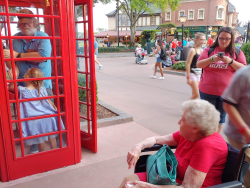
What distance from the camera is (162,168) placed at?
1.63 meters

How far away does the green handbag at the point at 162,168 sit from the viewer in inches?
62.3

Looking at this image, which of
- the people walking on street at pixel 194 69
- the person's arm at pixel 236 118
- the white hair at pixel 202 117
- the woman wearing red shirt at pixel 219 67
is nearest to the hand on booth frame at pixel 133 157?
the white hair at pixel 202 117

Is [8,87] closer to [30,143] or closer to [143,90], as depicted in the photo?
[30,143]

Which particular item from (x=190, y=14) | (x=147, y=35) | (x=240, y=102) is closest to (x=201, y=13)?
(x=190, y=14)

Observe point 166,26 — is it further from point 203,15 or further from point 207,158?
point 207,158

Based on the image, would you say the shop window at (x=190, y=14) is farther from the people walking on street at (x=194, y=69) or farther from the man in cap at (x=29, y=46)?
the man in cap at (x=29, y=46)

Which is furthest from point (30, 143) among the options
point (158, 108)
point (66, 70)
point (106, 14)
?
point (106, 14)

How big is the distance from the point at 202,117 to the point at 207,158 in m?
0.29

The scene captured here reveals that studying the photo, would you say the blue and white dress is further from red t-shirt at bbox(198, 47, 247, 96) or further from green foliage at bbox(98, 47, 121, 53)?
green foliage at bbox(98, 47, 121, 53)

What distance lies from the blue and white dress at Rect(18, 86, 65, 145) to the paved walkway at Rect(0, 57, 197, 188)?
1.83 feet

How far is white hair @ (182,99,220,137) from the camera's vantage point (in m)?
1.61

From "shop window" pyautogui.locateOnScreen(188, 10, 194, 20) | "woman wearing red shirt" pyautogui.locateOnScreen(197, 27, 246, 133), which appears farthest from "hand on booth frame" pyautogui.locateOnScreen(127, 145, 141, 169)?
"shop window" pyautogui.locateOnScreen(188, 10, 194, 20)

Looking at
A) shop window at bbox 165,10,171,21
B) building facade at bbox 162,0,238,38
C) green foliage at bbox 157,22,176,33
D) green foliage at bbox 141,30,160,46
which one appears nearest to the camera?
green foliage at bbox 141,30,160,46

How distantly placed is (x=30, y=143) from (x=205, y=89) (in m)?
2.59
